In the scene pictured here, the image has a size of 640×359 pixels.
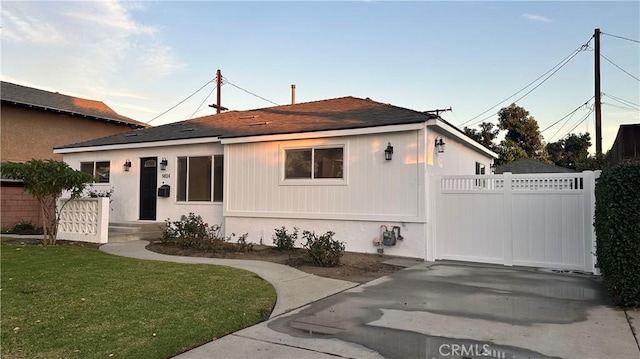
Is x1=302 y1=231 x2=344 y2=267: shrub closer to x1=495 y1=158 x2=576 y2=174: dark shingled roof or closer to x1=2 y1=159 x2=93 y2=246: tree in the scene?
x1=2 y1=159 x2=93 y2=246: tree

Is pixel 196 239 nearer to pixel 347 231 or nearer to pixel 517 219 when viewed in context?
pixel 347 231

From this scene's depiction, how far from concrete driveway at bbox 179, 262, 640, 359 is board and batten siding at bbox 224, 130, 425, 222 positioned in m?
3.06

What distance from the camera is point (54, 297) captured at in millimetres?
5336

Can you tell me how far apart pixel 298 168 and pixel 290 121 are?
6.86 feet

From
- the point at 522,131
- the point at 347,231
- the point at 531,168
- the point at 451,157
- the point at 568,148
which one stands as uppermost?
the point at 522,131

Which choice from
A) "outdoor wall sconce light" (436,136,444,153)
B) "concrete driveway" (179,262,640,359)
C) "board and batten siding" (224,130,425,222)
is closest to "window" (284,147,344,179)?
"board and batten siding" (224,130,425,222)

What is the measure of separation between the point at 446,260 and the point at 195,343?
6.62 m

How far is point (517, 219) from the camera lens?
8469 mm

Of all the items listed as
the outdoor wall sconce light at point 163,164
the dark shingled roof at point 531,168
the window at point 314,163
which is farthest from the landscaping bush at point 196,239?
the dark shingled roof at point 531,168

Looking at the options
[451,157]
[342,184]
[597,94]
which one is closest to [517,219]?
[451,157]

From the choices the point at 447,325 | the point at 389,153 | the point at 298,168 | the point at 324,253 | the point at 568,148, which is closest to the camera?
the point at 447,325

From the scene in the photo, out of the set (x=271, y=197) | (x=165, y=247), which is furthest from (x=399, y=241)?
(x=165, y=247)

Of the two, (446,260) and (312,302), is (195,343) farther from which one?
(446,260)

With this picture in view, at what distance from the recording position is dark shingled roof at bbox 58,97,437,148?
34.0 feet
